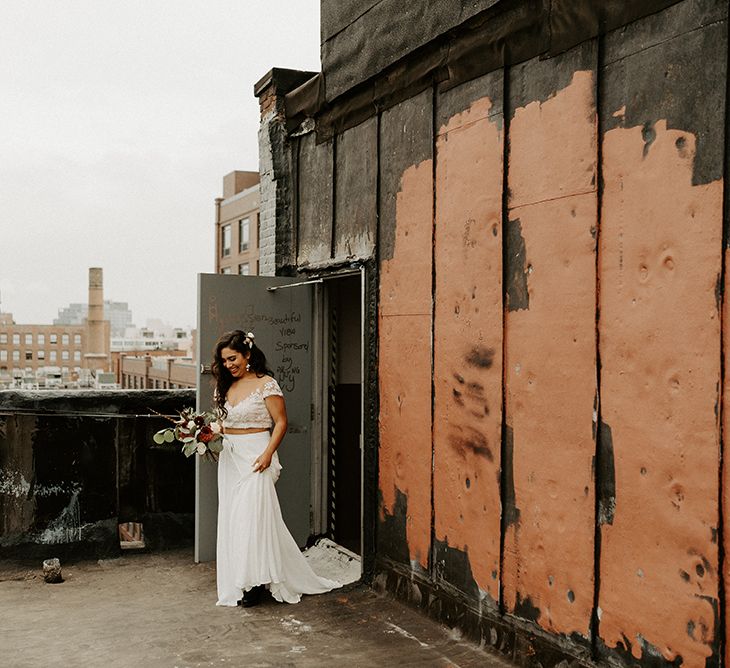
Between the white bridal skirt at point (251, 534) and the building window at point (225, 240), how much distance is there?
206ft

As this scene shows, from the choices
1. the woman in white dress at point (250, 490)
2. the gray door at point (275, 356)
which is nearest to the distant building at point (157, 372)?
the gray door at point (275, 356)

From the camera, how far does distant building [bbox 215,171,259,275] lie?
6353cm

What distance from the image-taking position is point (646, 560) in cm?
385

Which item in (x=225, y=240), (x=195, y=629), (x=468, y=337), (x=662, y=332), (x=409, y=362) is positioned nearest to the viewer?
(x=662, y=332)

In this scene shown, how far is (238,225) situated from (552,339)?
62905 millimetres

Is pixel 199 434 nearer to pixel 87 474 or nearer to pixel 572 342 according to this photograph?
pixel 87 474

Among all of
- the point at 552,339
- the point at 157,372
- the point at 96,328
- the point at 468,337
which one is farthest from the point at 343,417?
the point at 96,328

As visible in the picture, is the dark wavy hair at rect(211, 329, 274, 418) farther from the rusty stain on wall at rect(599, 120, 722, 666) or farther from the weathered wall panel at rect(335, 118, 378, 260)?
the rusty stain on wall at rect(599, 120, 722, 666)

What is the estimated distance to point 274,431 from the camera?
245 inches

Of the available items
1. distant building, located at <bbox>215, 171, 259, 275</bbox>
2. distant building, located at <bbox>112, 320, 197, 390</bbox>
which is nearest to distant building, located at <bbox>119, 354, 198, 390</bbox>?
distant building, located at <bbox>112, 320, 197, 390</bbox>

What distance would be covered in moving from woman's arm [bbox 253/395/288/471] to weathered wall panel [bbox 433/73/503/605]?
4.11ft

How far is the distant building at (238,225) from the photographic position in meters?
63.5

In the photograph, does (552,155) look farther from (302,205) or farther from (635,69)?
(302,205)

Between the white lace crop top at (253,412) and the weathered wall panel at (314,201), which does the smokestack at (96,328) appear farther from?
the white lace crop top at (253,412)
